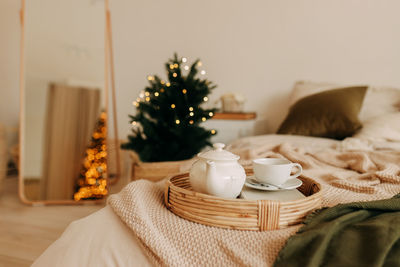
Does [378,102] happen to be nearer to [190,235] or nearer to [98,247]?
[190,235]

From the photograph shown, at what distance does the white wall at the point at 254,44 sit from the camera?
8.98ft

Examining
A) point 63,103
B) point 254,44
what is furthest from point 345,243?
point 254,44

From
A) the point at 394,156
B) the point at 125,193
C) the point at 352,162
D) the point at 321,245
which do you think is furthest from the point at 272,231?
the point at 394,156

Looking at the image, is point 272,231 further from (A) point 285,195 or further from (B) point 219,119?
(B) point 219,119

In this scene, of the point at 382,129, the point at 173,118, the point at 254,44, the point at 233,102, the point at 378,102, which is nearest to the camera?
the point at 382,129

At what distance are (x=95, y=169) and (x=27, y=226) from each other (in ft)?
2.17

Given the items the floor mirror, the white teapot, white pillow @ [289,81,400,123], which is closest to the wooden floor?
the floor mirror

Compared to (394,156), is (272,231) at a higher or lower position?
lower

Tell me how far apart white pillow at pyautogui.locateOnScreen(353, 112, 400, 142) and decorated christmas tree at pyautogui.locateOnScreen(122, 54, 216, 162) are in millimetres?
928

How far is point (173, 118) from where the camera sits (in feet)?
6.81

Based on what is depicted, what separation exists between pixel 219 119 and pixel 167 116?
670 mm

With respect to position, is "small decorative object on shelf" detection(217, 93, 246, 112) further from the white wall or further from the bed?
the bed

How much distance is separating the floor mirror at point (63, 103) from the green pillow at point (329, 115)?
1474 millimetres

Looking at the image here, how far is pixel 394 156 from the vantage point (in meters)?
1.45
